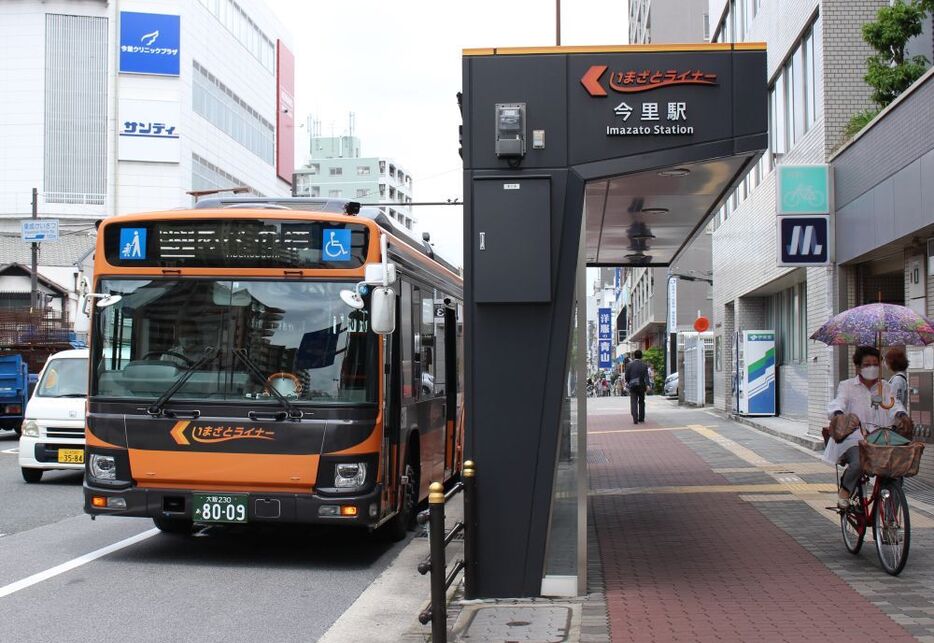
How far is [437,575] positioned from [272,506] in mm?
2967

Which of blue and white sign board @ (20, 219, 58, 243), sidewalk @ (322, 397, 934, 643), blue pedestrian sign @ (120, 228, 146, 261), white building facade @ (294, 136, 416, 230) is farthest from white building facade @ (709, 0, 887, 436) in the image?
white building facade @ (294, 136, 416, 230)

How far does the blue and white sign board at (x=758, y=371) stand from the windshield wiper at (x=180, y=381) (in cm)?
1959

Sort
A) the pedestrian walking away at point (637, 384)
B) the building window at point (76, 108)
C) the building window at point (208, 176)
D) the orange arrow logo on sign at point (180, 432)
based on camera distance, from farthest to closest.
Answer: the building window at point (208, 176), the building window at point (76, 108), the pedestrian walking away at point (637, 384), the orange arrow logo on sign at point (180, 432)

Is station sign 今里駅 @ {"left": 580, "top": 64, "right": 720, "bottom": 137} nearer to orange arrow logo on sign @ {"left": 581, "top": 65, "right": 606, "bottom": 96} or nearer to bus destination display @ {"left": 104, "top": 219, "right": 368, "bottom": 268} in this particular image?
orange arrow logo on sign @ {"left": 581, "top": 65, "right": 606, "bottom": 96}

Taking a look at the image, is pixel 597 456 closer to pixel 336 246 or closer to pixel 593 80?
pixel 336 246

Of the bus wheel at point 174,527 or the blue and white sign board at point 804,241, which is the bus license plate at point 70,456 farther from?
the blue and white sign board at point 804,241

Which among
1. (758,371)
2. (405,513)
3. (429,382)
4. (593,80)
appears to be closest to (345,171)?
(758,371)

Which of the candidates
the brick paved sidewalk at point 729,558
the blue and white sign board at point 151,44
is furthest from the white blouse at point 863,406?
the blue and white sign board at point 151,44

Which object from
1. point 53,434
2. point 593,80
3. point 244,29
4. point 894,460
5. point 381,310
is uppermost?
point 244,29

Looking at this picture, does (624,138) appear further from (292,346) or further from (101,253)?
(101,253)

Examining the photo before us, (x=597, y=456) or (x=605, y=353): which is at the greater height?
(x=605, y=353)

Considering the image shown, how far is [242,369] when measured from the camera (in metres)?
8.90

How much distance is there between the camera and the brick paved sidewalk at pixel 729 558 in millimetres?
6633

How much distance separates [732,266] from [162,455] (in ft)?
77.4
